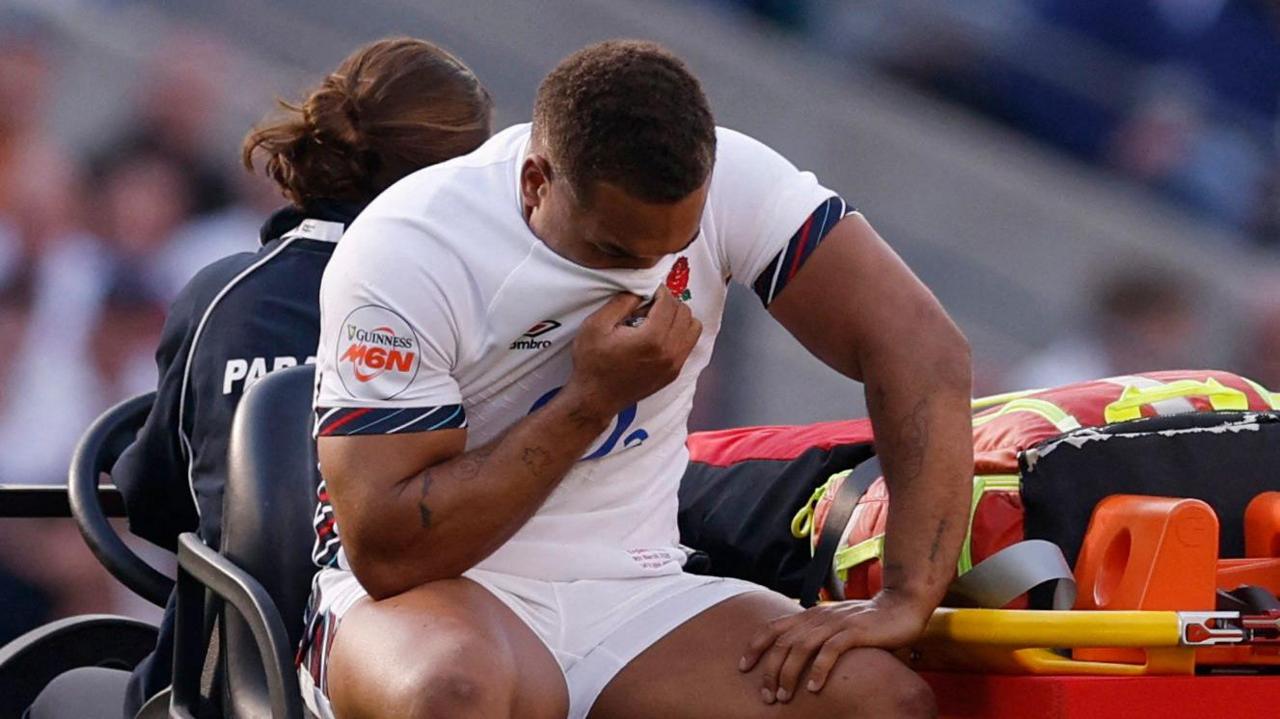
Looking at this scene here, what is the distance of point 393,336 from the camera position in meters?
→ 1.84

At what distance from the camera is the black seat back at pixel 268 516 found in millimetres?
2168

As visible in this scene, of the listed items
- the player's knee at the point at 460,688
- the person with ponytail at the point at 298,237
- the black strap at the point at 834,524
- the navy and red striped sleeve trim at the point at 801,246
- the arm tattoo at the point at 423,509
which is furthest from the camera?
the person with ponytail at the point at 298,237

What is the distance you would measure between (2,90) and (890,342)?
3.55 metres

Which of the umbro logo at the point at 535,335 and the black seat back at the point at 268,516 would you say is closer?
the umbro logo at the point at 535,335

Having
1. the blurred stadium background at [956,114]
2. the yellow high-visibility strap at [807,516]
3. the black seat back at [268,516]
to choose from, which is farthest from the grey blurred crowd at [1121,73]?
the black seat back at [268,516]

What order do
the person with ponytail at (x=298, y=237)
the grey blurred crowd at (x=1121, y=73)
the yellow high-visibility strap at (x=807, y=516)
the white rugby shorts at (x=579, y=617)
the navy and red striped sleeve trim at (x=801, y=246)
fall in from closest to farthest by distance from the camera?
the white rugby shorts at (x=579, y=617) → the navy and red striped sleeve trim at (x=801, y=246) → the yellow high-visibility strap at (x=807, y=516) → the person with ponytail at (x=298, y=237) → the grey blurred crowd at (x=1121, y=73)

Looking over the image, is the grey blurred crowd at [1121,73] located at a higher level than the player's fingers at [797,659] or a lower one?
higher

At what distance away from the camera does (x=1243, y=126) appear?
651 centimetres

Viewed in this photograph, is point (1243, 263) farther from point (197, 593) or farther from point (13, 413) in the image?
point (197, 593)

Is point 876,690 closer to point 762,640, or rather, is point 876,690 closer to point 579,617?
point 762,640

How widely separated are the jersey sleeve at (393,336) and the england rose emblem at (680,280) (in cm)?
23

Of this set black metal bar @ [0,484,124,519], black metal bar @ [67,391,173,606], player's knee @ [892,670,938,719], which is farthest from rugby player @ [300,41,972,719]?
black metal bar @ [0,484,124,519]

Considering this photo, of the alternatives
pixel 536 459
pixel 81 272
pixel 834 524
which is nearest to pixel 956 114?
pixel 81 272

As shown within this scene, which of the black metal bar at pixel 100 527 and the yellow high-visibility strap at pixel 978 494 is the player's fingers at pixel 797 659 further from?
the black metal bar at pixel 100 527
